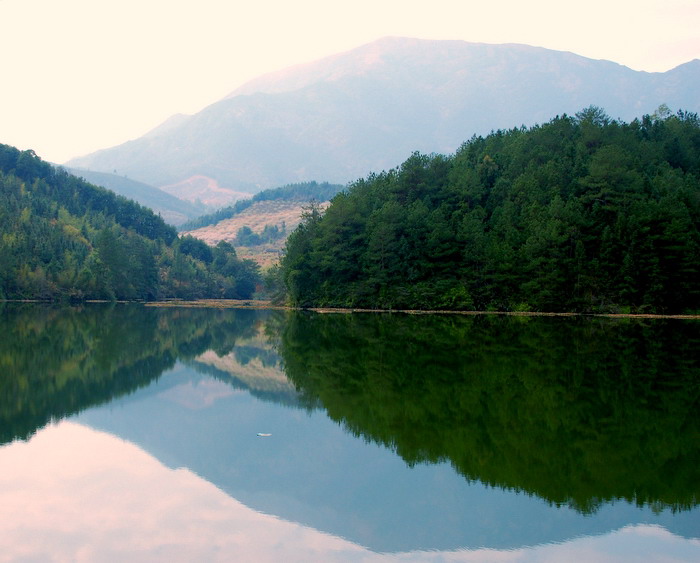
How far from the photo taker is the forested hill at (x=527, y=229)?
214ft

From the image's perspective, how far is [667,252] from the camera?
64.9 m

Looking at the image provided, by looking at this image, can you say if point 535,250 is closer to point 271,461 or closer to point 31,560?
point 271,461

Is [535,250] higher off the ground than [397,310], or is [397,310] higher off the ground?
[535,250]

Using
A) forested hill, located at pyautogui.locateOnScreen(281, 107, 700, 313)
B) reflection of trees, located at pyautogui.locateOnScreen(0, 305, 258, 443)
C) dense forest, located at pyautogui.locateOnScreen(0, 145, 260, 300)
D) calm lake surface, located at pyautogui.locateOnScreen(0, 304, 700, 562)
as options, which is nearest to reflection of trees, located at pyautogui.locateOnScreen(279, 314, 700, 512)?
calm lake surface, located at pyautogui.locateOnScreen(0, 304, 700, 562)

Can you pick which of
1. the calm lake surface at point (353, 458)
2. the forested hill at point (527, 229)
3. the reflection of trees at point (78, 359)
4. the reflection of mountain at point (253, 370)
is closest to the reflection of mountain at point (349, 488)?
the calm lake surface at point (353, 458)

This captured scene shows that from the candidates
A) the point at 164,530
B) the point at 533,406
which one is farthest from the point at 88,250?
the point at 164,530

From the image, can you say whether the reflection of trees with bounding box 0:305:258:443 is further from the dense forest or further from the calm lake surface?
the dense forest

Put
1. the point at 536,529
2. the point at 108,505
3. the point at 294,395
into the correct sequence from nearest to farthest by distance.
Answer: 1. the point at 536,529
2. the point at 108,505
3. the point at 294,395

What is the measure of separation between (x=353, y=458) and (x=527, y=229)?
5799cm

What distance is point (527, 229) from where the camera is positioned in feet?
234

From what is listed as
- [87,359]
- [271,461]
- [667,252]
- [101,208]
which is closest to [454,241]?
[667,252]

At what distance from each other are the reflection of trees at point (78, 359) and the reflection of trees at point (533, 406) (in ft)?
19.5

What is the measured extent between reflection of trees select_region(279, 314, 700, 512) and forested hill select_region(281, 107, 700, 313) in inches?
1024

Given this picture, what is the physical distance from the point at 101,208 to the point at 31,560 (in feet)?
499
